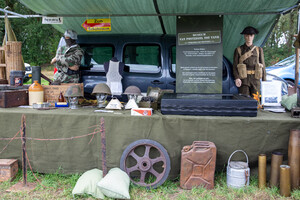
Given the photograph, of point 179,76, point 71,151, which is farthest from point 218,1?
point 71,151

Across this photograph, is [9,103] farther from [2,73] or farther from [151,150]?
[151,150]

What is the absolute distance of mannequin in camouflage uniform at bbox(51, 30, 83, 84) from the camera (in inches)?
163

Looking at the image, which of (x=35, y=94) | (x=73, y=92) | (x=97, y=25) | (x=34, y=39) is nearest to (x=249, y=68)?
(x=97, y=25)

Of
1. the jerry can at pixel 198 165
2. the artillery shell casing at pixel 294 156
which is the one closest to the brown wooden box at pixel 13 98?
the jerry can at pixel 198 165

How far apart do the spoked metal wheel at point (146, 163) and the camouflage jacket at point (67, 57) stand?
1.93 meters

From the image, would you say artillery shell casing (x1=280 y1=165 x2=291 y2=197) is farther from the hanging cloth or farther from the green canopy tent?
the hanging cloth

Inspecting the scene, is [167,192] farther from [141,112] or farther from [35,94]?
[35,94]

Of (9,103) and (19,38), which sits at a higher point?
(19,38)

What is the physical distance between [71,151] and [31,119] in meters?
0.57

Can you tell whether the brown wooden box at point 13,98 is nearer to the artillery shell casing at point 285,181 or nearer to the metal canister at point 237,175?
the metal canister at point 237,175

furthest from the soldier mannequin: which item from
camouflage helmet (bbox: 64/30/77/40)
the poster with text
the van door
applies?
camouflage helmet (bbox: 64/30/77/40)

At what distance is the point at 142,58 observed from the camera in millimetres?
4914

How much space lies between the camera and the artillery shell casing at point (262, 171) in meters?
2.75

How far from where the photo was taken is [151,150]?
9.68 ft
